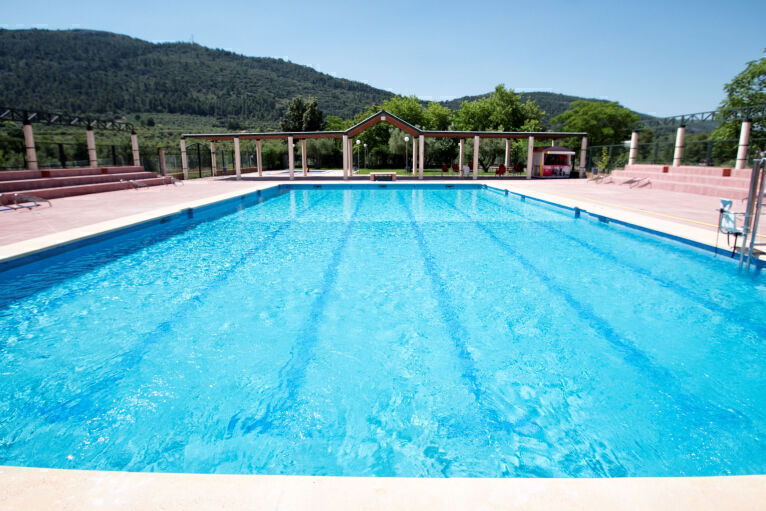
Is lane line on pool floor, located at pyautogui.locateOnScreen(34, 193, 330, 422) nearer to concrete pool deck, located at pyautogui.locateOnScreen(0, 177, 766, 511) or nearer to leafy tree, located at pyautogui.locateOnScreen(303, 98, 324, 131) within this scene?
concrete pool deck, located at pyautogui.locateOnScreen(0, 177, 766, 511)

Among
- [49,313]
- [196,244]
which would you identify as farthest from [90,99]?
[49,313]

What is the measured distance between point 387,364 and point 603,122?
61391 mm

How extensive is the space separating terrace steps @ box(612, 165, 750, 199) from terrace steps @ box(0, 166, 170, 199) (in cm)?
2265

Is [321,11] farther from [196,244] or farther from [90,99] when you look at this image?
[90,99]

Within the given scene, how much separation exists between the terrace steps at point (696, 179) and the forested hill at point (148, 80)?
59.7 m

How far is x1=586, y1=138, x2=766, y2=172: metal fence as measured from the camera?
19.8 metres

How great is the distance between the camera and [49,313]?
5133 mm

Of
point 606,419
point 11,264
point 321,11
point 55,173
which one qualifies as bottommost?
point 606,419

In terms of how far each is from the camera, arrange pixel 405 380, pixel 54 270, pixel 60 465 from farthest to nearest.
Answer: pixel 54 270 < pixel 405 380 < pixel 60 465

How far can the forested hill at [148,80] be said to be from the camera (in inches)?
2205


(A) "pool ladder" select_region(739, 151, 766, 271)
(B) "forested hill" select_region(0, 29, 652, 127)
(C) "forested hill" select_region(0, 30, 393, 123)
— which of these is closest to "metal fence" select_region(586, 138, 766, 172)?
(A) "pool ladder" select_region(739, 151, 766, 271)

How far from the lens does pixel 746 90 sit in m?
37.6

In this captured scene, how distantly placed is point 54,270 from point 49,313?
198 cm

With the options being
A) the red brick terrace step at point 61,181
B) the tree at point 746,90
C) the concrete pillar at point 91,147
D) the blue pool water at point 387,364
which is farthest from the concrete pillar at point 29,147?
the tree at point 746,90
